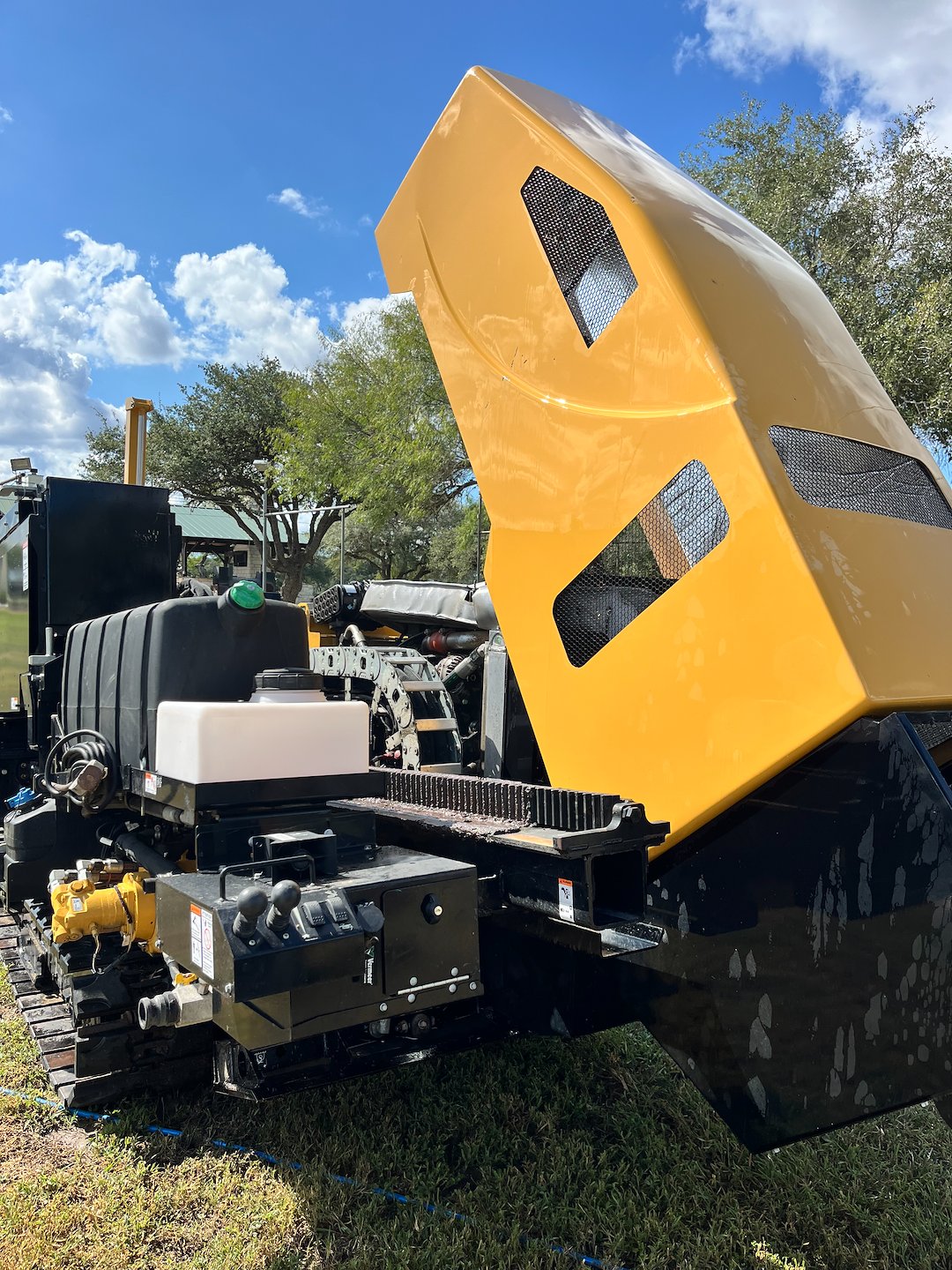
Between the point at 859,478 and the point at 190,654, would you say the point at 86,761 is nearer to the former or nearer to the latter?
the point at 190,654

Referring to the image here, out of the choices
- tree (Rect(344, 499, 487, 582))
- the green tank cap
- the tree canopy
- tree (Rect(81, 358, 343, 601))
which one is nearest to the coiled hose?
the green tank cap

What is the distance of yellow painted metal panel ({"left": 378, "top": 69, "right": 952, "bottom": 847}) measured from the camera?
2.23 metres

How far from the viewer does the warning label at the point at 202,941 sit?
86.6 inches

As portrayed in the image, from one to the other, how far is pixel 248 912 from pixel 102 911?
155cm

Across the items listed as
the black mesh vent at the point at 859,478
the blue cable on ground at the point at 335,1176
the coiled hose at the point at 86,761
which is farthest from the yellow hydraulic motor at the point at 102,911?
the black mesh vent at the point at 859,478

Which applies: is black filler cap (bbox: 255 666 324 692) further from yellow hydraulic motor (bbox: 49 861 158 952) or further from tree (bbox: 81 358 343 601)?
tree (bbox: 81 358 343 601)

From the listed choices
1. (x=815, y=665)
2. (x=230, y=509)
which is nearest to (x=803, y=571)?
(x=815, y=665)

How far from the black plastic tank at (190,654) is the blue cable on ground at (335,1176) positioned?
125 centimetres

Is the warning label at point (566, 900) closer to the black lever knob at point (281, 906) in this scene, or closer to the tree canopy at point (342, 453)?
the black lever knob at point (281, 906)

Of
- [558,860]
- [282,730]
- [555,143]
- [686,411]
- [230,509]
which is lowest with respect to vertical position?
[558,860]

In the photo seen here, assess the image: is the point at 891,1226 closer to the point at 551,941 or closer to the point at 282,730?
the point at 551,941

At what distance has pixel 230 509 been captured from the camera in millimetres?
37438

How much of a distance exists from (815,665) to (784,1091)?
1181mm

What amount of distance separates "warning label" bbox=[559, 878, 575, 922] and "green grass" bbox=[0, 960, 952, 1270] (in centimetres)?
103
